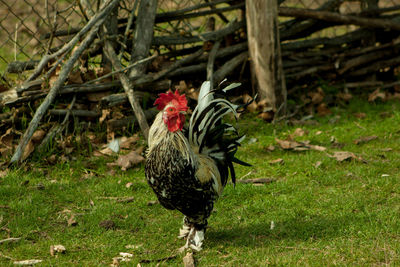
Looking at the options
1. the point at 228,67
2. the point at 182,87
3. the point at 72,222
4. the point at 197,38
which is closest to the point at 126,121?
the point at 182,87

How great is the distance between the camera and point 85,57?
5.98m

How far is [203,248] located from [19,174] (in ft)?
7.29

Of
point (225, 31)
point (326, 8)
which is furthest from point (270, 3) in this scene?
point (326, 8)

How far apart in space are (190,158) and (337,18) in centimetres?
434

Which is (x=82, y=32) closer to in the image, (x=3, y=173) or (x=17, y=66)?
(x=17, y=66)

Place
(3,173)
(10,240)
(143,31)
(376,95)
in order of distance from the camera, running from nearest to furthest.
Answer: (10,240) < (3,173) < (143,31) < (376,95)

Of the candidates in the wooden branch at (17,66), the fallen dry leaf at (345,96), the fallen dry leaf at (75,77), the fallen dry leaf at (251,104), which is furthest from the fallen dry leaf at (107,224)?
the fallen dry leaf at (345,96)

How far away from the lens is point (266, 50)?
20.7 feet

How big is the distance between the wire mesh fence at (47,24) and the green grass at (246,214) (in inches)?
62.8

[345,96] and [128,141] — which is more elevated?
[128,141]

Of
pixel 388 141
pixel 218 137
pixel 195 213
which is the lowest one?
pixel 388 141

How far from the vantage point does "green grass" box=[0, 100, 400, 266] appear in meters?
3.56

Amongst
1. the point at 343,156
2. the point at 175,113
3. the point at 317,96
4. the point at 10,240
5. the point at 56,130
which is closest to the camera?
the point at 175,113

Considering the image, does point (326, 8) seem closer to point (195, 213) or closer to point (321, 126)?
point (321, 126)
